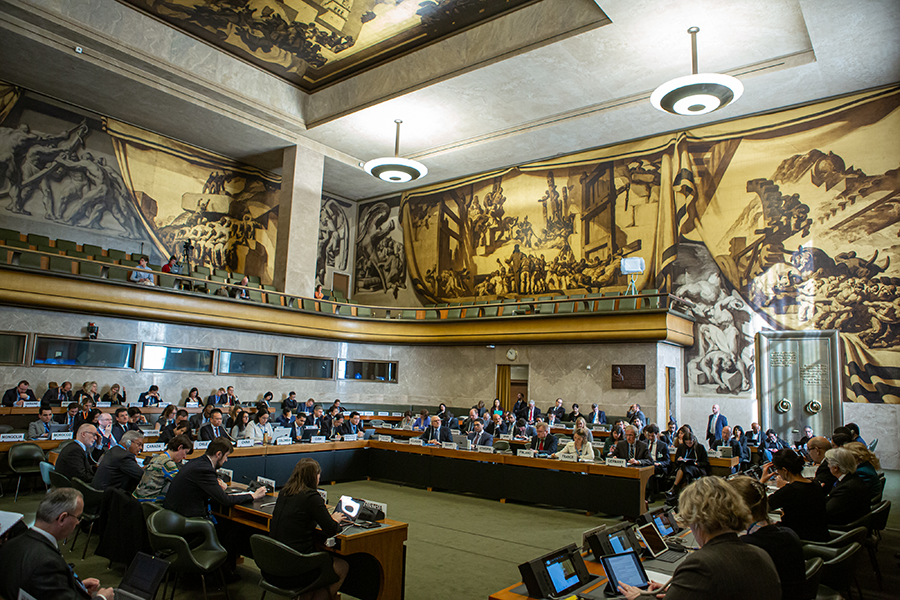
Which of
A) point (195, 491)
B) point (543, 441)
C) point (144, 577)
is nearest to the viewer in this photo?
point (144, 577)

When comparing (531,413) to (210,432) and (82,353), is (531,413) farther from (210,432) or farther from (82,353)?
(82,353)

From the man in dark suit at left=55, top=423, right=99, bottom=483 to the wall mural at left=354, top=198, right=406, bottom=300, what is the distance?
50.1ft

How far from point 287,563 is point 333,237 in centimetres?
1867

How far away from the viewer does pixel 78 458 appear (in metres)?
5.68

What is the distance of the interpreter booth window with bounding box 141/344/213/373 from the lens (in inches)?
529

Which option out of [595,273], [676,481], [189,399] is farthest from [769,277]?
[189,399]

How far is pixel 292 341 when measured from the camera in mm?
16359

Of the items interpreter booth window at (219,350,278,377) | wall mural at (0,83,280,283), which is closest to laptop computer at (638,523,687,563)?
interpreter booth window at (219,350,278,377)

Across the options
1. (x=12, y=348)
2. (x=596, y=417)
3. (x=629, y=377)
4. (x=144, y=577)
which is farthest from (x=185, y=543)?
(x=629, y=377)

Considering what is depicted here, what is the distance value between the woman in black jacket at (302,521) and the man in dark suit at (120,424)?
548 cm

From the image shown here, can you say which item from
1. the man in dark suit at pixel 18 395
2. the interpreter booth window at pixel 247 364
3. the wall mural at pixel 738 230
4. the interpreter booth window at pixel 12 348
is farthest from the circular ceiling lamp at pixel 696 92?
the interpreter booth window at pixel 12 348

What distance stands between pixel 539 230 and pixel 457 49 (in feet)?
20.1

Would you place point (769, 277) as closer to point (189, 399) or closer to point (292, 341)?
point (292, 341)

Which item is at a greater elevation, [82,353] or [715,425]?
[82,353]
